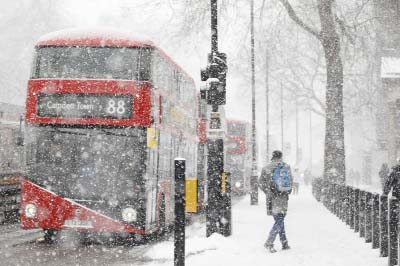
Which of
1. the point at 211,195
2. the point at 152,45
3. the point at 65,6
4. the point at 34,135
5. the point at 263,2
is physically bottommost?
the point at 211,195

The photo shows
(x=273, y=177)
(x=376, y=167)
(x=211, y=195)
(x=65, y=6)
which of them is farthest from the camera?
(x=65, y=6)

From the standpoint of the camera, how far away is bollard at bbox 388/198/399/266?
10.8 metres

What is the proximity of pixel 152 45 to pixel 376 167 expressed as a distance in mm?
34368

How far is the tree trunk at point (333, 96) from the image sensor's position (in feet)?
86.0

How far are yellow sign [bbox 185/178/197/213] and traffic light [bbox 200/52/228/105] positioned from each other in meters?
4.98

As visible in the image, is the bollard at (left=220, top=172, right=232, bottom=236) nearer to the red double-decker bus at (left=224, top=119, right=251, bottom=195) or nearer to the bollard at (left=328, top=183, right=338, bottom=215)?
the bollard at (left=328, top=183, right=338, bottom=215)

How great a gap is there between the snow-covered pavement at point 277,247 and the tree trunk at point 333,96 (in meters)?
8.20

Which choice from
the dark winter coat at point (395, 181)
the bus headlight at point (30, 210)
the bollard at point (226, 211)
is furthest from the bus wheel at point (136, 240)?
the dark winter coat at point (395, 181)

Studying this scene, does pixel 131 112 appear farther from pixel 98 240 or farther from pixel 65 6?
pixel 65 6

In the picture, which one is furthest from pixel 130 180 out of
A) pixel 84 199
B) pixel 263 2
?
pixel 263 2

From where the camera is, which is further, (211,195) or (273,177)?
(211,195)

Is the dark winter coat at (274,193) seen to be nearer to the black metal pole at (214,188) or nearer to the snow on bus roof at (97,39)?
the black metal pole at (214,188)

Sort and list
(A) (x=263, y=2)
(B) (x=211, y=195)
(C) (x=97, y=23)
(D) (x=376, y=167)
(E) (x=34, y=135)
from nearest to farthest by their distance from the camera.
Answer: (E) (x=34, y=135) < (B) (x=211, y=195) < (A) (x=263, y=2) < (D) (x=376, y=167) < (C) (x=97, y=23)

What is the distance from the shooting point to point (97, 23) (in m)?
71.3
